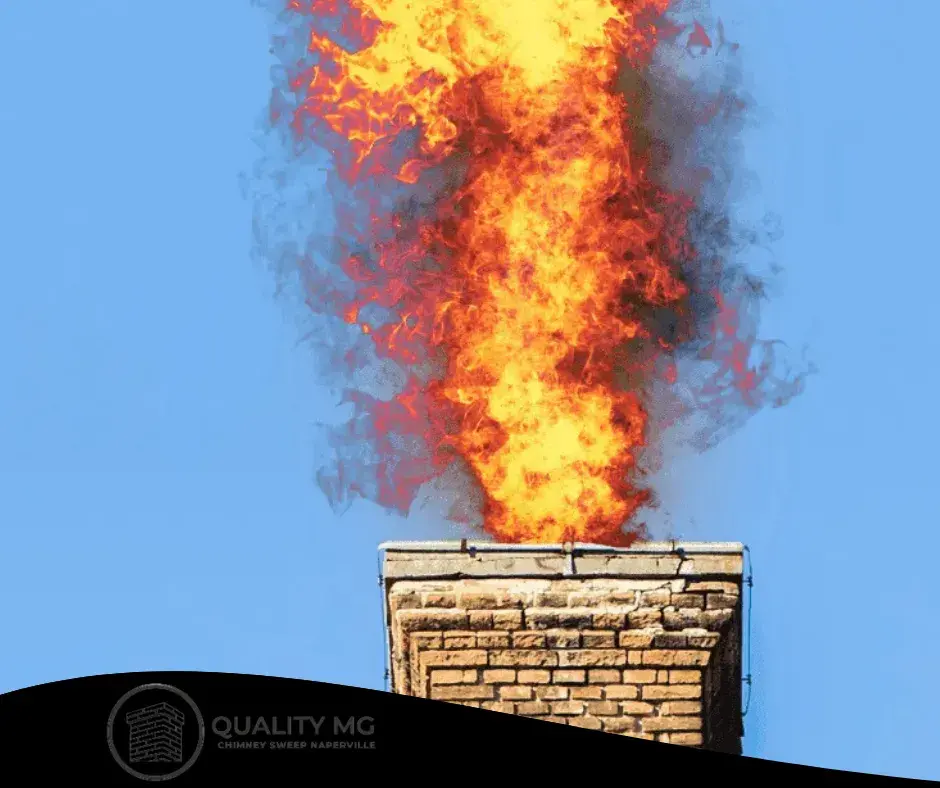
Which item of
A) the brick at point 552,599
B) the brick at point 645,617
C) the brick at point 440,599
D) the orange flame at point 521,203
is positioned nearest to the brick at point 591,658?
the brick at point 645,617

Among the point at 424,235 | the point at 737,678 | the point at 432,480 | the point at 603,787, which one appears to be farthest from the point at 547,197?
the point at 603,787

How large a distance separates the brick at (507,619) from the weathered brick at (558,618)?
61 mm

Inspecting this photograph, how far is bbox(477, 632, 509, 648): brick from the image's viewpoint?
50.8ft

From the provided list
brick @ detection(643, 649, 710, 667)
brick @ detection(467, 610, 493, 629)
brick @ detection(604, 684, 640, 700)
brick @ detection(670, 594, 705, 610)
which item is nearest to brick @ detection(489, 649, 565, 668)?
brick @ detection(467, 610, 493, 629)

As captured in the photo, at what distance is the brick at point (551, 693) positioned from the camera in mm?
15391

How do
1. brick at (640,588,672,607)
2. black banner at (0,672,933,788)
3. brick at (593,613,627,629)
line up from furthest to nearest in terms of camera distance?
brick at (640,588,672,607) < brick at (593,613,627,629) < black banner at (0,672,933,788)

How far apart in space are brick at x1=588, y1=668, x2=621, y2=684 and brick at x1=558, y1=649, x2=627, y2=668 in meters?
0.04

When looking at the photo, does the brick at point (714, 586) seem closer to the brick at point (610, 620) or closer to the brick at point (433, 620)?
the brick at point (610, 620)

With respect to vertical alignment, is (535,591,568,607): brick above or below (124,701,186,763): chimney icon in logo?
above

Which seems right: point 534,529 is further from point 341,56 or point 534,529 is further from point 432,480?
point 341,56

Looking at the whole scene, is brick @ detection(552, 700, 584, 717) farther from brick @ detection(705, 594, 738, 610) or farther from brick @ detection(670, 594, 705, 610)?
brick @ detection(705, 594, 738, 610)

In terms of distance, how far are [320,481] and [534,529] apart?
275 cm

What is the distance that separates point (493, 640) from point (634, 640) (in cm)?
93

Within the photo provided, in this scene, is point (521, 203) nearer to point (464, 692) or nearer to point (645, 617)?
point (645, 617)
